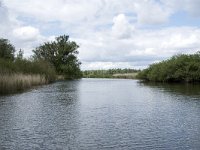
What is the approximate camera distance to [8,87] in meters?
34.8

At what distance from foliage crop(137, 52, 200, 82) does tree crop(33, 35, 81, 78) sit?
104 feet

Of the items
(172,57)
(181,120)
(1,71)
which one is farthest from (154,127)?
(172,57)

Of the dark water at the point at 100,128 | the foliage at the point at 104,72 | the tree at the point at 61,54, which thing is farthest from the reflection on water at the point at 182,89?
the foliage at the point at 104,72

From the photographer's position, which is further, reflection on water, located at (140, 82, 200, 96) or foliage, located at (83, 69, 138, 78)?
foliage, located at (83, 69, 138, 78)

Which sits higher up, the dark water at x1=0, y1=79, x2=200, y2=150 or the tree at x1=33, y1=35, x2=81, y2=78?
the tree at x1=33, y1=35, x2=81, y2=78

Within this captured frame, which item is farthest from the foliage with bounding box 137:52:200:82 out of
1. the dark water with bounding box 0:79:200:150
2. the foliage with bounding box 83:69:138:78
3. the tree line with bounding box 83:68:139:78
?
the tree line with bounding box 83:68:139:78

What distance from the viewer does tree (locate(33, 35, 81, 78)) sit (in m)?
98.9

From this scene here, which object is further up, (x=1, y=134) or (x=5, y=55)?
(x=5, y=55)

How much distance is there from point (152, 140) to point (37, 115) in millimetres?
8319

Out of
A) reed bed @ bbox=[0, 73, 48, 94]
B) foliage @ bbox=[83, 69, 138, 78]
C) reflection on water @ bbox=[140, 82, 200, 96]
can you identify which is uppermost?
foliage @ bbox=[83, 69, 138, 78]

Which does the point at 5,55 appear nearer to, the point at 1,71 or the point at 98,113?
the point at 1,71

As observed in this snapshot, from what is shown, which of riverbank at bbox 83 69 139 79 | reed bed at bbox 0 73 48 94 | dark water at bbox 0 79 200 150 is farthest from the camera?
riverbank at bbox 83 69 139 79

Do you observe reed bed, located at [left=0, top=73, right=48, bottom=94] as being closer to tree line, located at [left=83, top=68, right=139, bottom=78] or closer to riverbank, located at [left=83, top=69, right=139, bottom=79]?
riverbank, located at [left=83, top=69, right=139, bottom=79]

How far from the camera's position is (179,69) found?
217 ft
